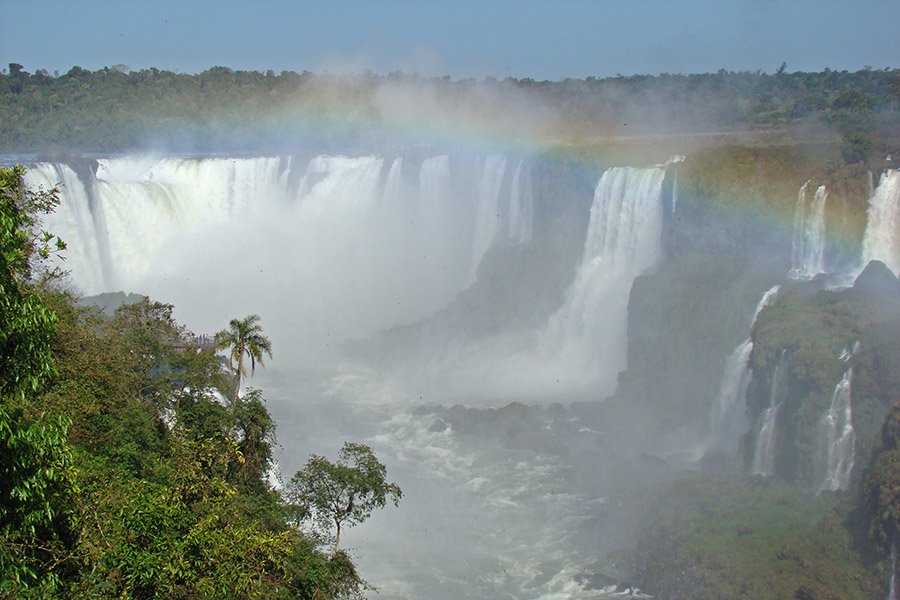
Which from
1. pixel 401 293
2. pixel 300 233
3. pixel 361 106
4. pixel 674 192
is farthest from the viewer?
pixel 361 106

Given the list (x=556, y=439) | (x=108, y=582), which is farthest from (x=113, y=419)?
(x=556, y=439)

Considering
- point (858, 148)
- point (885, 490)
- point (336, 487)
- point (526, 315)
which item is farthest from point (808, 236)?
point (336, 487)

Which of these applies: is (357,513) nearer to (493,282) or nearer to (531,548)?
(531,548)

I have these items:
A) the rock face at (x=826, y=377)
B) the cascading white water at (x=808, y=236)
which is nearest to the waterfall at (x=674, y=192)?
the cascading white water at (x=808, y=236)

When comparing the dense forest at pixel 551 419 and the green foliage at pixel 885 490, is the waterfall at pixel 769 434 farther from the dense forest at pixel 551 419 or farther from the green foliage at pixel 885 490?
the green foliage at pixel 885 490

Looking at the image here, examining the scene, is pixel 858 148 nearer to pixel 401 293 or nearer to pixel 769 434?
pixel 769 434
